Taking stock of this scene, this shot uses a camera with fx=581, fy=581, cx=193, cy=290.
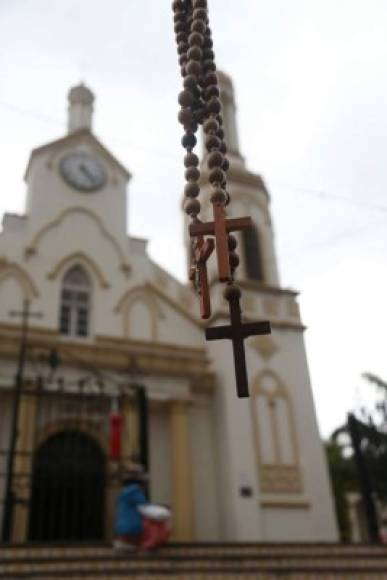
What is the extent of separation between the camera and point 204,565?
6.50 metres

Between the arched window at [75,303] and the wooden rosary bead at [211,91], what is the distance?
10137mm

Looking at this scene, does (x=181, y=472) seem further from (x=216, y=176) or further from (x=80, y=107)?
(x=80, y=107)

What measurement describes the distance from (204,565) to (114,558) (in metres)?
1.01

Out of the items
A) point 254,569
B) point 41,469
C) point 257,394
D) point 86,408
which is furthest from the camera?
point 257,394

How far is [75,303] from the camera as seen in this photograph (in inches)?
533

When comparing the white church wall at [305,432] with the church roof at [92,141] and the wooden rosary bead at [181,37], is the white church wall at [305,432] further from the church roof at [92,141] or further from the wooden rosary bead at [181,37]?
the wooden rosary bead at [181,37]

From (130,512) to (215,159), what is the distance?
18.3ft

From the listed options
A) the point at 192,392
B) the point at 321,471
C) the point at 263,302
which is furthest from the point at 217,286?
the point at 321,471

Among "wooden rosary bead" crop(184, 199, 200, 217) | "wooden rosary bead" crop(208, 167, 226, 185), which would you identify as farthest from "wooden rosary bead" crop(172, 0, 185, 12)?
"wooden rosary bead" crop(184, 199, 200, 217)

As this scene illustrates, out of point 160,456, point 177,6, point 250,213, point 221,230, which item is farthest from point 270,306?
point 221,230

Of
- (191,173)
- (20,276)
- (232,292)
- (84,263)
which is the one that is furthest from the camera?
(84,263)

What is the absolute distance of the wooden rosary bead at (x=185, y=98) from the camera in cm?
351

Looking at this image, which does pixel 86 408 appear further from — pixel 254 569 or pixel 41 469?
pixel 254 569

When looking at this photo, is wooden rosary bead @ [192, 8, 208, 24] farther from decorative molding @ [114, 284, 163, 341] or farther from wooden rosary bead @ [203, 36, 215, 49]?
decorative molding @ [114, 284, 163, 341]
